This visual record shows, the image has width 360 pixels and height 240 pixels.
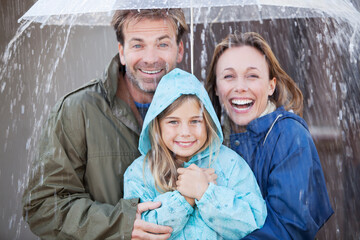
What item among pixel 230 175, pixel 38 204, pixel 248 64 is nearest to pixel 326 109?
pixel 248 64

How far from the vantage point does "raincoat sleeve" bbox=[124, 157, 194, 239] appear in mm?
2770

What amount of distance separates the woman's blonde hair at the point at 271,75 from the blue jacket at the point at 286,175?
299 mm

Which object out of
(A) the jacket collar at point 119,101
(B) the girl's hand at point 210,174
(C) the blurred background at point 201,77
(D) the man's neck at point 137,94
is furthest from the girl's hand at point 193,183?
(C) the blurred background at point 201,77

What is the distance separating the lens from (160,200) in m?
2.85

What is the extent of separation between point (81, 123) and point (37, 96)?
3.01m

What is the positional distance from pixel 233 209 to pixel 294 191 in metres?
0.41

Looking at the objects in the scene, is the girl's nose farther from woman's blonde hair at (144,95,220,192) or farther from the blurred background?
the blurred background

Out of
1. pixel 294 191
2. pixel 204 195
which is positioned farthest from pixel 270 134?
pixel 204 195

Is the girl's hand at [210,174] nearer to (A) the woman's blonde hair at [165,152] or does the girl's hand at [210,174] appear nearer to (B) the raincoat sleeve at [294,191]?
(A) the woman's blonde hair at [165,152]

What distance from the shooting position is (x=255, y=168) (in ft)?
10.2

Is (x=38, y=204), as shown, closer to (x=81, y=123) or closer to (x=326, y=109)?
(x=81, y=123)

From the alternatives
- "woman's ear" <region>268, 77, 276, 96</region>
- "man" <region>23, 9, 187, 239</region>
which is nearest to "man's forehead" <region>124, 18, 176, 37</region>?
"man" <region>23, 9, 187, 239</region>

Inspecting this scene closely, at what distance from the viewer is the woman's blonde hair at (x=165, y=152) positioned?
2.94m

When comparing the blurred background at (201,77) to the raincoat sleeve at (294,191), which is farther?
the blurred background at (201,77)
